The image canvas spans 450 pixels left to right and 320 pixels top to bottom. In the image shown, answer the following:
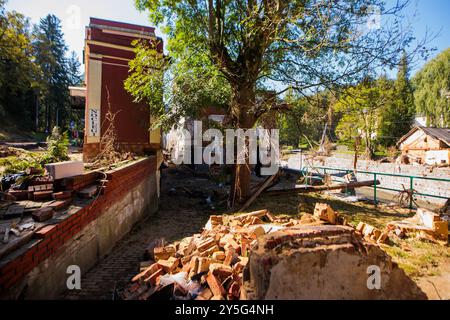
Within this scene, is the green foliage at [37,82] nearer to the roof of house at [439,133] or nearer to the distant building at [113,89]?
the distant building at [113,89]

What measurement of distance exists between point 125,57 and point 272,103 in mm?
6190

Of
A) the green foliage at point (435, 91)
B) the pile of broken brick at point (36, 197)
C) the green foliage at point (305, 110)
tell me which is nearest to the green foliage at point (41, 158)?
the pile of broken brick at point (36, 197)

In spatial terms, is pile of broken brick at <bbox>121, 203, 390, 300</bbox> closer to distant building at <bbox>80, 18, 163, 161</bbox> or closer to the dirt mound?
the dirt mound

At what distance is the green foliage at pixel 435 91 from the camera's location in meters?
29.6

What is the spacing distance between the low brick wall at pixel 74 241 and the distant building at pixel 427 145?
87.8 feet

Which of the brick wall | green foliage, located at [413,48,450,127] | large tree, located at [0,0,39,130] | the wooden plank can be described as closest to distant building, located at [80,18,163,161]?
the brick wall

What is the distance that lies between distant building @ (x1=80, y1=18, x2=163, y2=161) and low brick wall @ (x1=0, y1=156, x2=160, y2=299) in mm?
2934

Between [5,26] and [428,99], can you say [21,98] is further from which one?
[428,99]

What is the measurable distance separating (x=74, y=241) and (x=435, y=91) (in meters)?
39.9

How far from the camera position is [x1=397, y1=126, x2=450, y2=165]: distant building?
23.1m

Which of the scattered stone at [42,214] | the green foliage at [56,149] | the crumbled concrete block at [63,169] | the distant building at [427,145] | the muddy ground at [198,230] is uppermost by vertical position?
the distant building at [427,145]

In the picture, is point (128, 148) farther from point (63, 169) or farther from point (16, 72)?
point (16, 72)

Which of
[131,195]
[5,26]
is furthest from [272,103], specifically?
[5,26]

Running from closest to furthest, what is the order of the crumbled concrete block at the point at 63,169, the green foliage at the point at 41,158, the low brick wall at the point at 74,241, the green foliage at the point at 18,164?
the low brick wall at the point at 74,241, the crumbled concrete block at the point at 63,169, the green foliage at the point at 18,164, the green foliage at the point at 41,158
